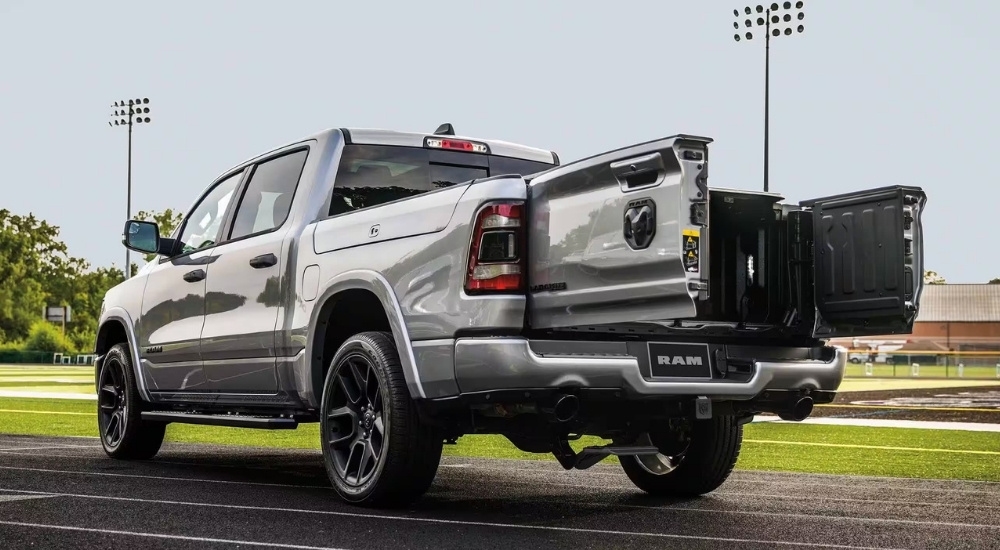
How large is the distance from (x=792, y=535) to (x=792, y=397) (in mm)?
850

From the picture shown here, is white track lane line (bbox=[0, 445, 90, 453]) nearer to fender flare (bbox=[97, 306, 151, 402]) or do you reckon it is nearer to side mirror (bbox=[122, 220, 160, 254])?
fender flare (bbox=[97, 306, 151, 402])

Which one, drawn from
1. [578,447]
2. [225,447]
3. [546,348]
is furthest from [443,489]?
[578,447]

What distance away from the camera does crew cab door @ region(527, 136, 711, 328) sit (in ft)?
16.9

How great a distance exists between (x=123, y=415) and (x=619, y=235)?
5375mm

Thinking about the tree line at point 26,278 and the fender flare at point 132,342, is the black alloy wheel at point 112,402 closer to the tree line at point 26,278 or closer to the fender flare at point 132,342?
the fender flare at point 132,342

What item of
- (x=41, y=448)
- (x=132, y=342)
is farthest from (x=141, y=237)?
(x=41, y=448)

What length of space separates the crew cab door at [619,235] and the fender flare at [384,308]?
0.71m

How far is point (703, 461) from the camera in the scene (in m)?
7.18

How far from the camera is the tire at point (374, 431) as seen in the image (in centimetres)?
600

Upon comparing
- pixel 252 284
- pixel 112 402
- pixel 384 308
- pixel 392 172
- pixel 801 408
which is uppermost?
pixel 392 172

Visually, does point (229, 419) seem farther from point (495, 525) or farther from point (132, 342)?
point (495, 525)

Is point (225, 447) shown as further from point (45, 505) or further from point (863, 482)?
point (863, 482)

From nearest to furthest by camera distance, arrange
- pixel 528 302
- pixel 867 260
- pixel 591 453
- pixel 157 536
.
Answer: pixel 157 536, pixel 528 302, pixel 591 453, pixel 867 260

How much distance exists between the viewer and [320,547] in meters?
5.05
